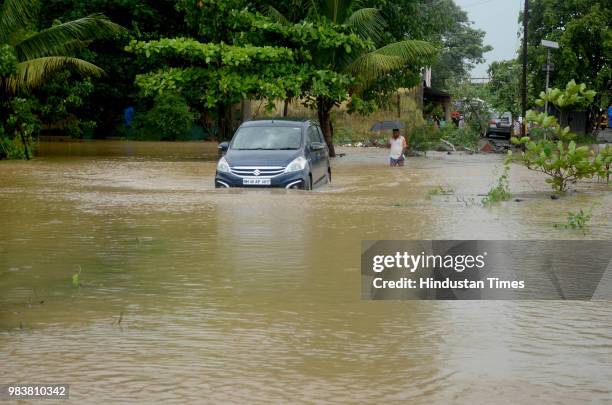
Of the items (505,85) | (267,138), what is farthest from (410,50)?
(505,85)

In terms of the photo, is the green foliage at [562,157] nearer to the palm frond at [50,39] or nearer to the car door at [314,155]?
the car door at [314,155]

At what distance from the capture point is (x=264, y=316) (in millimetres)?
8469

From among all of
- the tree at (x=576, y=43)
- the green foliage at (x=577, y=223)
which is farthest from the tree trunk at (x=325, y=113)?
the green foliage at (x=577, y=223)

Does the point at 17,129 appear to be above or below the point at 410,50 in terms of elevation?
below

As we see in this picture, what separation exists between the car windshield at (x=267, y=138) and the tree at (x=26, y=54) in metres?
9.70

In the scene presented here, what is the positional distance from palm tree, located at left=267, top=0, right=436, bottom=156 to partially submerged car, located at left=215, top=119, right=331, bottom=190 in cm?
1070

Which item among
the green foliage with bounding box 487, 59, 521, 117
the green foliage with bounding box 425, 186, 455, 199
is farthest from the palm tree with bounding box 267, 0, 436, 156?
the green foliage with bounding box 487, 59, 521, 117

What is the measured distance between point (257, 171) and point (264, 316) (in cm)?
1159

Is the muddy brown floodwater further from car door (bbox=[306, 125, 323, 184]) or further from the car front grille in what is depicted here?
car door (bbox=[306, 125, 323, 184])

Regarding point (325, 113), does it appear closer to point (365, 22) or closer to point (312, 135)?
point (365, 22)

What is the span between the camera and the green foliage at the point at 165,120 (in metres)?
46.7

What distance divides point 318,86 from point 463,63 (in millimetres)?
67295

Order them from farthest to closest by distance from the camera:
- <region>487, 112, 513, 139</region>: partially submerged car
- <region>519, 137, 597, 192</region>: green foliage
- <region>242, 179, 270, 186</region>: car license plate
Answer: <region>487, 112, 513, 139</region>: partially submerged car < <region>242, 179, 270, 186</region>: car license plate < <region>519, 137, 597, 192</region>: green foliage

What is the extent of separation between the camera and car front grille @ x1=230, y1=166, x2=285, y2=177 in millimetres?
19969
